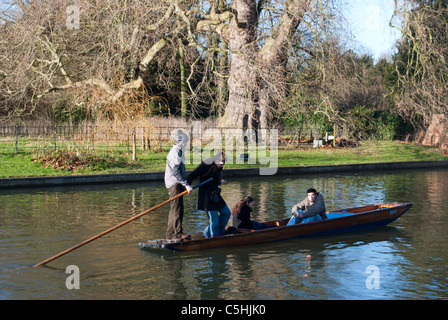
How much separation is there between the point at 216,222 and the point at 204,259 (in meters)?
1.06

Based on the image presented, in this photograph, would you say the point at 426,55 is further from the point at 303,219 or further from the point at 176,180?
the point at 176,180

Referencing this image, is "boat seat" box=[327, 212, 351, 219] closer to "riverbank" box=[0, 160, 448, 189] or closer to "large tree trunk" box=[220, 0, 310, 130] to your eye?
"large tree trunk" box=[220, 0, 310, 130]

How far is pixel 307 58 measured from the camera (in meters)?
25.0

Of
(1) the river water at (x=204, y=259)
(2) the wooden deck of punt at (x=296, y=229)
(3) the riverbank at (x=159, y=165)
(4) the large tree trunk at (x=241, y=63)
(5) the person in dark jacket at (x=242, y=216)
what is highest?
(4) the large tree trunk at (x=241, y=63)

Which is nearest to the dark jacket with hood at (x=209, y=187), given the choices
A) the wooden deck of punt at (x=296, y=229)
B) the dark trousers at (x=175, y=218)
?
the dark trousers at (x=175, y=218)

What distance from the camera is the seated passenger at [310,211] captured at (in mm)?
12016

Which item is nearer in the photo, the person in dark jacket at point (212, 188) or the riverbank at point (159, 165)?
the person in dark jacket at point (212, 188)

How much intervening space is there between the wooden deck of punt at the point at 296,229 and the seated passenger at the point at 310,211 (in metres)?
0.29

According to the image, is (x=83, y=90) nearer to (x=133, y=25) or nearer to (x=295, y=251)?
(x=133, y=25)

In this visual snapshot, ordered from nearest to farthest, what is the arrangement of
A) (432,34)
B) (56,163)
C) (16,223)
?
(16,223), (56,163), (432,34)

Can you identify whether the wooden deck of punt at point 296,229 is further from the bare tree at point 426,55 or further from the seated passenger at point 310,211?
the bare tree at point 426,55

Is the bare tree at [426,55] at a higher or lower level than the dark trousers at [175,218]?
higher

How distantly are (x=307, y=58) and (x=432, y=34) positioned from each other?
743cm
